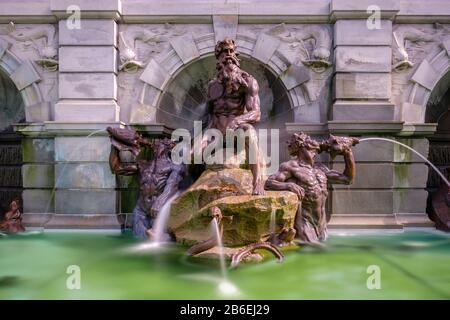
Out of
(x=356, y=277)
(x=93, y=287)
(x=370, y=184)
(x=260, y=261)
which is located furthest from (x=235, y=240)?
(x=370, y=184)

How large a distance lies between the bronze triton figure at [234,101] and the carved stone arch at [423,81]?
366 cm

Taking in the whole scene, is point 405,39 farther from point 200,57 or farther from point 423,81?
point 200,57

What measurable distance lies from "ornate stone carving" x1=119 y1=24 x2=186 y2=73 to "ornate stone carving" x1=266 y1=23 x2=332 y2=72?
82.0 inches

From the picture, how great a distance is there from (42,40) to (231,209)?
5.83 m

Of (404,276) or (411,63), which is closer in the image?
(404,276)

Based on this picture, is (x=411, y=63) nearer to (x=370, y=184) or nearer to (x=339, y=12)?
(x=339, y=12)

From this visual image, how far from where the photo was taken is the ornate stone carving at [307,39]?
803cm

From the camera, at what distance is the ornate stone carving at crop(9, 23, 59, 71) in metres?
8.07

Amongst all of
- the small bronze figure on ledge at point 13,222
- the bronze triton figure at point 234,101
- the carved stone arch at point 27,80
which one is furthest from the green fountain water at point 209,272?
the carved stone arch at point 27,80

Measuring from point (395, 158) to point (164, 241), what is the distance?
4.92 metres

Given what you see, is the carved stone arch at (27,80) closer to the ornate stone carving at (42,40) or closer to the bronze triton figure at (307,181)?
the ornate stone carving at (42,40)

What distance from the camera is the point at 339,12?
7859mm

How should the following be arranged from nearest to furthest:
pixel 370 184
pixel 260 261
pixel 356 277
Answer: pixel 356 277 → pixel 260 261 → pixel 370 184

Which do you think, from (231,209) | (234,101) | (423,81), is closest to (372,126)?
(423,81)
